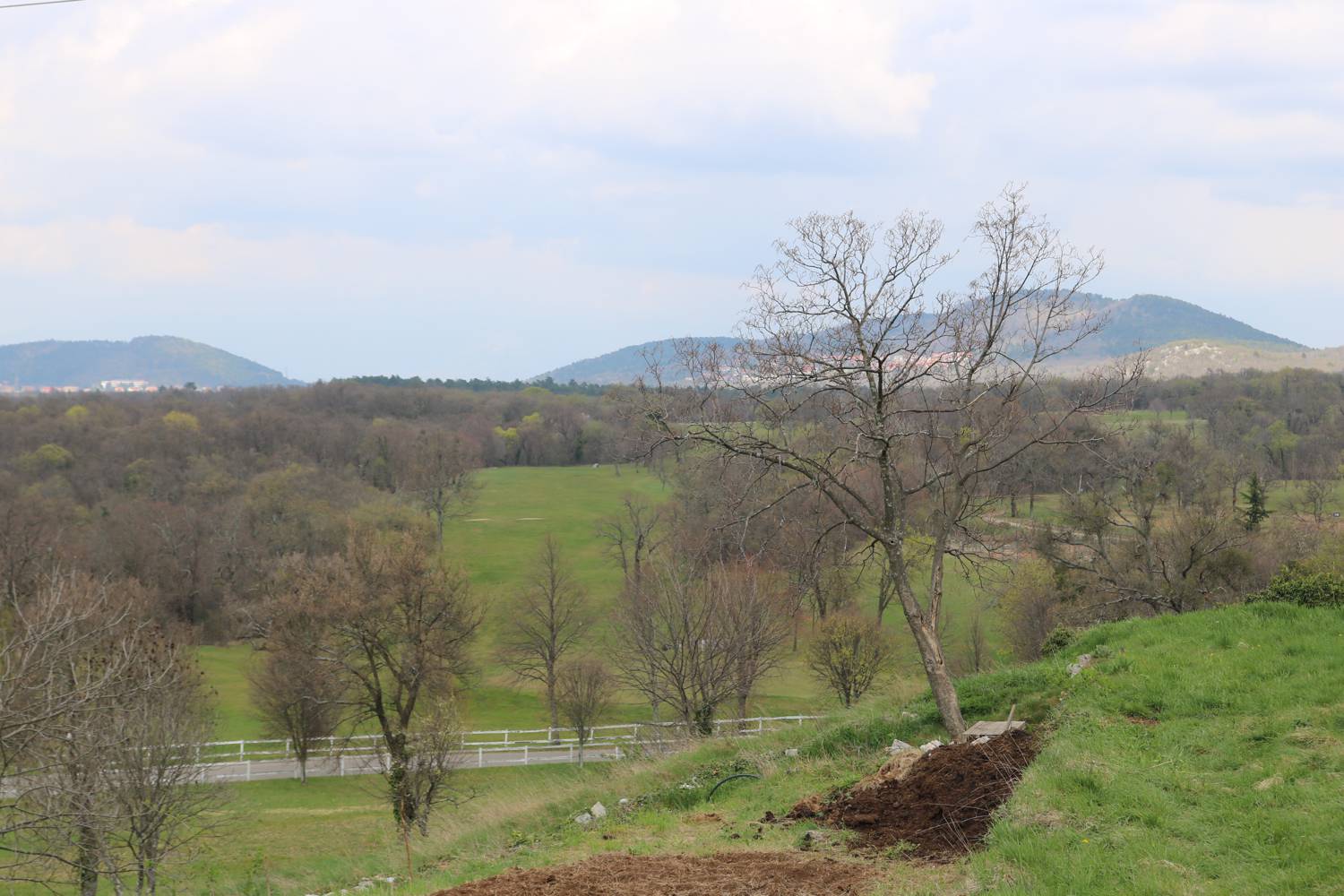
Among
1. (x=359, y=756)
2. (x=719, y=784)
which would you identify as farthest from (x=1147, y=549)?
(x=359, y=756)

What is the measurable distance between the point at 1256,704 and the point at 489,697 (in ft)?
137

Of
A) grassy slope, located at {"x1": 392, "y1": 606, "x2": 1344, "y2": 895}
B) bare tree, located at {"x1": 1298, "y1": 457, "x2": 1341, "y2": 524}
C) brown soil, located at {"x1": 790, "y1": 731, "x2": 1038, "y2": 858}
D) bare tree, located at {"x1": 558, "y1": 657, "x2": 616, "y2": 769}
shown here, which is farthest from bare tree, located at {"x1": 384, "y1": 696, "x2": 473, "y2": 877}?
bare tree, located at {"x1": 1298, "y1": 457, "x2": 1341, "y2": 524}

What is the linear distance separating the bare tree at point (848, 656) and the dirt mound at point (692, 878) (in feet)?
98.7

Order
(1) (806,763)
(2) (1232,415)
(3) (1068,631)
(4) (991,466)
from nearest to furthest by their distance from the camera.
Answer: (4) (991,466) < (1) (806,763) < (3) (1068,631) < (2) (1232,415)

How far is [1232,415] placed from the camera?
85688 mm

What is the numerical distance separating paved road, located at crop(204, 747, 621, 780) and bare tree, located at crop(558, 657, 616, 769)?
101 cm

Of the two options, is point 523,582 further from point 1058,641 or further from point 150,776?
point 1058,641

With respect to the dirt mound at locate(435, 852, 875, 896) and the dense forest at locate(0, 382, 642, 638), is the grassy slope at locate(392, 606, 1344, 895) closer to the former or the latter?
the dirt mound at locate(435, 852, 875, 896)

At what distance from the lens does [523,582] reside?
61.9m

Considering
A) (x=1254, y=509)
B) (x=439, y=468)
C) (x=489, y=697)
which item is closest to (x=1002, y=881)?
(x=489, y=697)

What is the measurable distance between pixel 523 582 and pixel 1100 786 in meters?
55.9

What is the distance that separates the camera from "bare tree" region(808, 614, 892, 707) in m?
37.4

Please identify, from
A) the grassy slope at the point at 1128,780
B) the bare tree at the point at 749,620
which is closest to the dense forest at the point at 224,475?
the bare tree at the point at 749,620

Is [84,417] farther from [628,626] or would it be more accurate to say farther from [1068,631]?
[1068,631]
